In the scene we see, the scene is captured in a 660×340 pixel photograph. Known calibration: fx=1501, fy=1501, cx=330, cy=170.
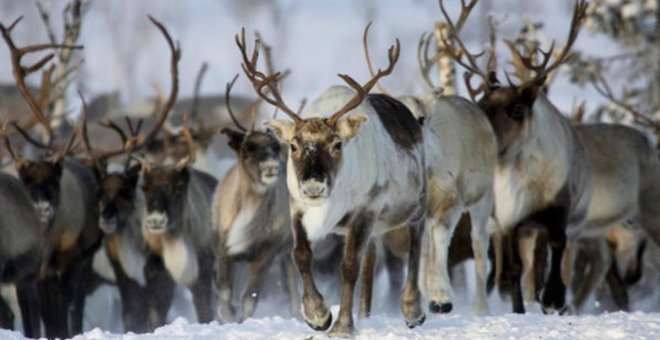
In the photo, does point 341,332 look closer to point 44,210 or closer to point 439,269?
point 439,269

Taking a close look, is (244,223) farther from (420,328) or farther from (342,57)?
(342,57)

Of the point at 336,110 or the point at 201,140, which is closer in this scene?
the point at 336,110

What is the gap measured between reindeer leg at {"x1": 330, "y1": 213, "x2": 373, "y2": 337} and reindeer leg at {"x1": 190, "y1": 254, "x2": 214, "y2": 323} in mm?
4743

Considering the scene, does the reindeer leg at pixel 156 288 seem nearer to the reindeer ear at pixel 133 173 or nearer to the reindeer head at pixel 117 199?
the reindeer head at pixel 117 199

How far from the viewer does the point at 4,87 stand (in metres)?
31.8

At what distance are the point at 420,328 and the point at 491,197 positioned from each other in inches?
100

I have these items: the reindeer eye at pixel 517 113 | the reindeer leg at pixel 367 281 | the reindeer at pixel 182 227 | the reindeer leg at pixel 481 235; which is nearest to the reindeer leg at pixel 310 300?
the reindeer leg at pixel 367 281

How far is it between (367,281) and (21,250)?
3.66 metres

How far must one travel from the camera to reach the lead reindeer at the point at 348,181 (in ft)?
26.5

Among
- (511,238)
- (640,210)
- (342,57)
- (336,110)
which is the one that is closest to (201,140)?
(640,210)

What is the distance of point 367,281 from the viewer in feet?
30.4

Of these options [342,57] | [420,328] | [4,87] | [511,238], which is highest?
[342,57]

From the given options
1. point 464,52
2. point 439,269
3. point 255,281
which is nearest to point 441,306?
point 439,269

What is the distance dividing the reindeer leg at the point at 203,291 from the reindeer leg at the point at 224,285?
70 cm
